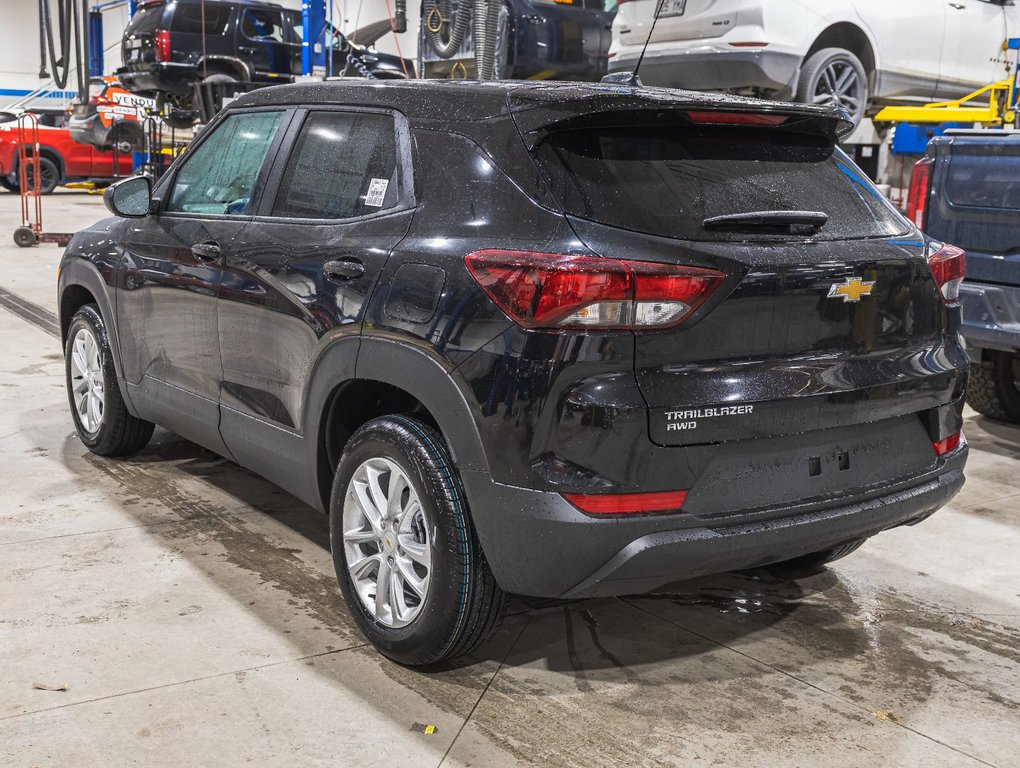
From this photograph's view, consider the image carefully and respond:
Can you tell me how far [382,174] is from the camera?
3.41 meters

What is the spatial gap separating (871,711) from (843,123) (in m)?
1.68

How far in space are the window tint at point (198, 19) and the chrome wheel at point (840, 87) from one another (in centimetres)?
1070

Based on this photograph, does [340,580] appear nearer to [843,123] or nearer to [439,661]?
[439,661]

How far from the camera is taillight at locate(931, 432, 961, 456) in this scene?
334 centimetres

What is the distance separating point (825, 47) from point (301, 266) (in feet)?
22.1

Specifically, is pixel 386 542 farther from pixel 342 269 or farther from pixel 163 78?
pixel 163 78

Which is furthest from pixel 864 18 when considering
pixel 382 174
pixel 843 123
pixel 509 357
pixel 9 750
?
pixel 9 750

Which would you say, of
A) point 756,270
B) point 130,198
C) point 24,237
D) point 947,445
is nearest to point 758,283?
point 756,270

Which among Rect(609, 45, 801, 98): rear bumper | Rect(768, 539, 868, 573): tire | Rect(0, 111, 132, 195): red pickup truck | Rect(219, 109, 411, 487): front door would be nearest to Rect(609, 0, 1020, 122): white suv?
Rect(609, 45, 801, 98): rear bumper

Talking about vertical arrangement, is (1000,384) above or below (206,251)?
below

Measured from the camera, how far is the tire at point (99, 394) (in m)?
5.02

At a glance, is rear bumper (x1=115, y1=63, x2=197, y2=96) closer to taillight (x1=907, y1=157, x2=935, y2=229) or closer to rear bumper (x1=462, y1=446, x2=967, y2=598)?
taillight (x1=907, y1=157, x2=935, y2=229)

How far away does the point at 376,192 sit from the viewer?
11.2 ft

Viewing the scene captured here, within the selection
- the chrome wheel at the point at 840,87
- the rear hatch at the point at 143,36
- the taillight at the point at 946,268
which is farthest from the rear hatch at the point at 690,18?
the rear hatch at the point at 143,36
